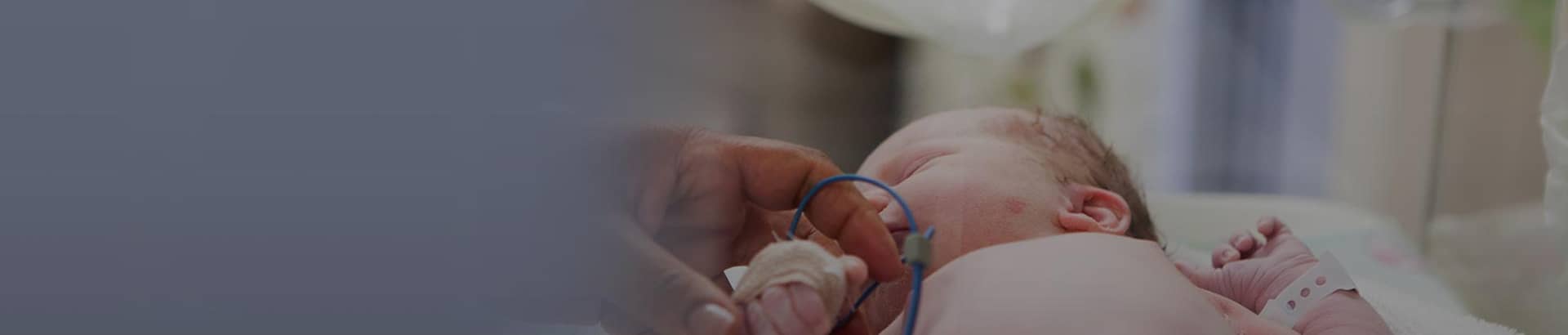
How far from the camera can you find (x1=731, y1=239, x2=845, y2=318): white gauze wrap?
49 cm

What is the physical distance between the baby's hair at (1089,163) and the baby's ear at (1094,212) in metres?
0.01

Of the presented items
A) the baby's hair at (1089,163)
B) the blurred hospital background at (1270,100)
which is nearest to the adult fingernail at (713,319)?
the blurred hospital background at (1270,100)

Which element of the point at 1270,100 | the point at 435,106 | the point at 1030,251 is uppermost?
the point at 435,106

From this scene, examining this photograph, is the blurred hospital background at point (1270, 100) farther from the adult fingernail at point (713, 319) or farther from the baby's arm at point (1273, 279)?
the baby's arm at point (1273, 279)

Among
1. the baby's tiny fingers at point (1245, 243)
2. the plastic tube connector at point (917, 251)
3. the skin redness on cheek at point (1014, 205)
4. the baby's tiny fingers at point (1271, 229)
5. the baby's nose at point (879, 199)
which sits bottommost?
the baby's tiny fingers at point (1245, 243)

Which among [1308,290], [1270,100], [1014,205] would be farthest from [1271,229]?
[1270,100]

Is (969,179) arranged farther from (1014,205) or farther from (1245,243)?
(1245,243)

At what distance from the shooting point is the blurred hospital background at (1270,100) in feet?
2.97

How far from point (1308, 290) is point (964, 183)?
28 centimetres

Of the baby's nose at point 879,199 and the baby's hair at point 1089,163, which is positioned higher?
the baby's nose at point 879,199

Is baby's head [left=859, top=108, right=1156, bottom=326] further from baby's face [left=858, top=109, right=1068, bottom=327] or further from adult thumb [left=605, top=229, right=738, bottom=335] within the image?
adult thumb [left=605, top=229, right=738, bottom=335]

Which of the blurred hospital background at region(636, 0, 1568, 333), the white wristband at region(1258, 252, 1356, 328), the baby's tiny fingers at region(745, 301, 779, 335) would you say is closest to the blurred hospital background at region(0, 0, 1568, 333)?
the blurred hospital background at region(636, 0, 1568, 333)

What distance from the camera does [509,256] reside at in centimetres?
45

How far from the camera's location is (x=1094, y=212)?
33.1 inches
